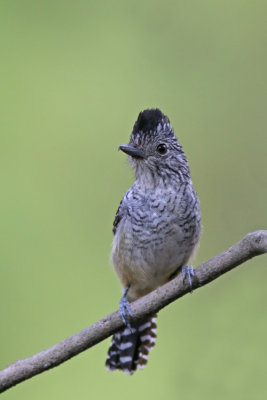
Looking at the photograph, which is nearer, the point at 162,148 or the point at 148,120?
the point at 148,120

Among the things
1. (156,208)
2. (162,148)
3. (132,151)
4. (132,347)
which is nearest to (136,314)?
(156,208)

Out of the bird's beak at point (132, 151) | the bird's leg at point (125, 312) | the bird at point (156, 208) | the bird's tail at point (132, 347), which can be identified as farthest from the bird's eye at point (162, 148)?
the bird's tail at point (132, 347)

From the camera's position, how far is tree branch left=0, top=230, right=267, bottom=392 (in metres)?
2.99

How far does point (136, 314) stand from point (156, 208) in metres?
0.77

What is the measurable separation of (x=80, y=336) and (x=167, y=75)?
118 inches

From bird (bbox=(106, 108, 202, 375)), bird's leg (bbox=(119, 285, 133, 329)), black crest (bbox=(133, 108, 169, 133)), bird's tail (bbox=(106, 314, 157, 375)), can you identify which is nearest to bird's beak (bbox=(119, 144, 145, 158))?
bird (bbox=(106, 108, 202, 375))

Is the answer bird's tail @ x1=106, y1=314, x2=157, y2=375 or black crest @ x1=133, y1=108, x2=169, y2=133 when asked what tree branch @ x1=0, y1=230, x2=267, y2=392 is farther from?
bird's tail @ x1=106, y1=314, x2=157, y2=375

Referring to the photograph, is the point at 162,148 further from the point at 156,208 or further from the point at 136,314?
the point at 136,314

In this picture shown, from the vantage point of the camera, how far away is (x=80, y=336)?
3.23m

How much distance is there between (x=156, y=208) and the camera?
3.98 m

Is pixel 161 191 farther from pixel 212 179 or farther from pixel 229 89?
pixel 229 89

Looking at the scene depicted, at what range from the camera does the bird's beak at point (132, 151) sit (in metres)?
3.85

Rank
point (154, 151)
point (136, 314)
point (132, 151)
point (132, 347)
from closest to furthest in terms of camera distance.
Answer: point (136, 314), point (132, 151), point (154, 151), point (132, 347)

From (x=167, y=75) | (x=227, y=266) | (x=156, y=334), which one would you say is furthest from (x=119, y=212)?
(x=167, y=75)
